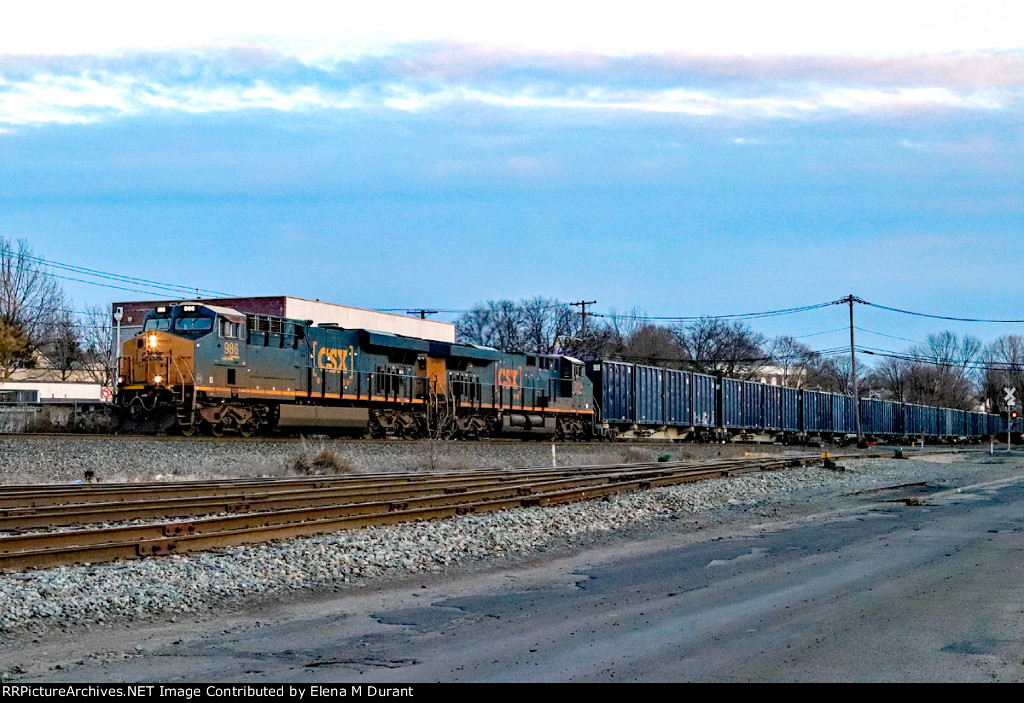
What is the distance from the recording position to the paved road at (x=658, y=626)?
5.75m

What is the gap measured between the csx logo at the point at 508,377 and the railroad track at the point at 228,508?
47.2 feet

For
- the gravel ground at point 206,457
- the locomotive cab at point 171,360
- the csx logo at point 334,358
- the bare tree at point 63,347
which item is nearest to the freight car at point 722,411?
the gravel ground at point 206,457

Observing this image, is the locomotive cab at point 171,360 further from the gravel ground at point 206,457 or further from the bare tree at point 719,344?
the bare tree at point 719,344

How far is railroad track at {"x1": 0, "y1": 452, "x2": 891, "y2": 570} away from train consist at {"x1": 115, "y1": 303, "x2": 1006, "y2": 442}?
7.32m

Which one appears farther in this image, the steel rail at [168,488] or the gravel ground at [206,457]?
the gravel ground at [206,457]

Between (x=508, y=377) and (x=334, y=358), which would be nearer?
(x=334, y=358)

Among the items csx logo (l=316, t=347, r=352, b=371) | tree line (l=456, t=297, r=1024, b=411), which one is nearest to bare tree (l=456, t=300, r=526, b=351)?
tree line (l=456, t=297, r=1024, b=411)

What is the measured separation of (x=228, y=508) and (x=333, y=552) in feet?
12.8

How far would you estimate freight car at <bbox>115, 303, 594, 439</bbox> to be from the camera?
2508 cm

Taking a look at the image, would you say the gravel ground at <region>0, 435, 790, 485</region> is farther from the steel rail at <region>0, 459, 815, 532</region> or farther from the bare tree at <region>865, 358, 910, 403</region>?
the bare tree at <region>865, 358, 910, 403</region>

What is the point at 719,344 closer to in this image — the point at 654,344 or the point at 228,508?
the point at 654,344

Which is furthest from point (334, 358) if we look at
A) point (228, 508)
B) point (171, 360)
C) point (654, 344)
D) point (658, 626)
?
point (654, 344)

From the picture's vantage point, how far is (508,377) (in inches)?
1406
